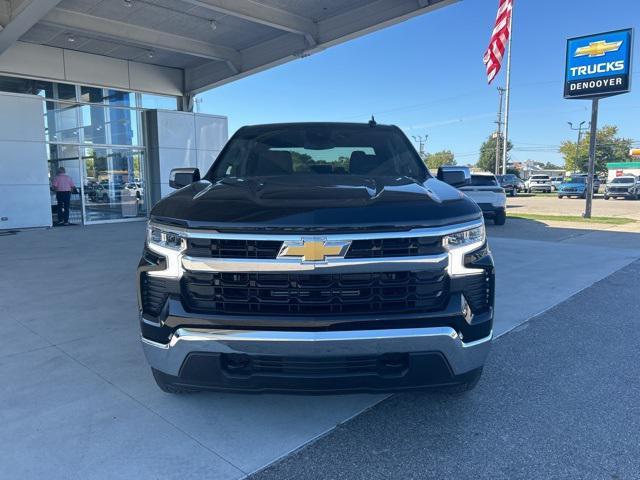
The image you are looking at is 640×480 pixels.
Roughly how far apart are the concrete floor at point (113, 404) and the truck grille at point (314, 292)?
0.82 meters

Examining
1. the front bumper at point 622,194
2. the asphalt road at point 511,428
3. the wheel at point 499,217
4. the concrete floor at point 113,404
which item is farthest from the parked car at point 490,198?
the front bumper at point 622,194

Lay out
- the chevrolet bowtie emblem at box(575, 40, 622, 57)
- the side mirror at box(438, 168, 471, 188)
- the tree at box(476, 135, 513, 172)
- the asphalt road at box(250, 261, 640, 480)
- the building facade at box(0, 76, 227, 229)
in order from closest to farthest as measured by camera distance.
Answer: the asphalt road at box(250, 261, 640, 480) → the side mirror at box(438, 168, 471, 188) → the building facade at box(0, 76, 227, 229) → the chevrolet bowtie emblem at box(575, 40, 622, 57) → the tree at box(476, 135, 513, 172)

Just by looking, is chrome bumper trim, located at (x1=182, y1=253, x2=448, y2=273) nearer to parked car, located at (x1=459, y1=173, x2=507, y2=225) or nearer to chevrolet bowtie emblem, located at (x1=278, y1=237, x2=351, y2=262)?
chevrolet bowtie emblem, located at (x1=278, y1=237, x2=351, y2=262)

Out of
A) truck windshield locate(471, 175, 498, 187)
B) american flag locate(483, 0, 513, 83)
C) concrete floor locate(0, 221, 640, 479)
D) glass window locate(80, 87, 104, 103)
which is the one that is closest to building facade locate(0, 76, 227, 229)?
glass window locate(80, 87, 104, 103)

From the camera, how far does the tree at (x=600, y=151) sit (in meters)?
66.4

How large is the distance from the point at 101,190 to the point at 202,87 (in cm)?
472

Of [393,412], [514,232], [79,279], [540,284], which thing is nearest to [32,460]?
[393,412]

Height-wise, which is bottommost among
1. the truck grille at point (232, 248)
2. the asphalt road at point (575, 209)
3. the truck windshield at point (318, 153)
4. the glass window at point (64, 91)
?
the asphalt road at point (575, 209)

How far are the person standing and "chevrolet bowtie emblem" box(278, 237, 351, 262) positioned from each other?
13635mm

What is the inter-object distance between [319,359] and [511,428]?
135 centimetres

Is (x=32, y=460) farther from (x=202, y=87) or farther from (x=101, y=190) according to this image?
(x=202, y=87)

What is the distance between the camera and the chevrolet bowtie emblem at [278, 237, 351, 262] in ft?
7.70

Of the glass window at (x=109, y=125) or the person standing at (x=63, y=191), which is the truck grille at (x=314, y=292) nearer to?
the person standing at (x=63, y=191)

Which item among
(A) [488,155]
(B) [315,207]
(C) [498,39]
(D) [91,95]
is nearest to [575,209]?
(C) [498,39]
